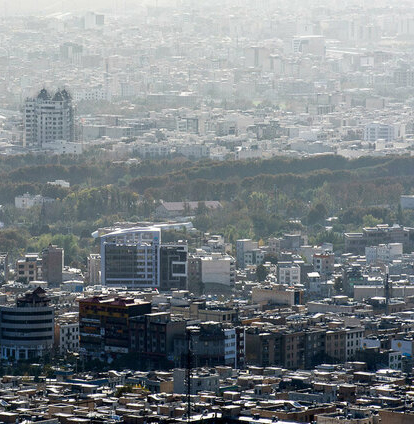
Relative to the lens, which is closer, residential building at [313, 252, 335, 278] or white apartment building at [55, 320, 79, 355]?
white apartment building at [55, 320, 79, 355]

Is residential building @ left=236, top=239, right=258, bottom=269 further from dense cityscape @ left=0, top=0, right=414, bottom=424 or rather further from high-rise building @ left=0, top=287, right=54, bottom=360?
high-rise building @ left=0, top=287, right=54, bottom=360

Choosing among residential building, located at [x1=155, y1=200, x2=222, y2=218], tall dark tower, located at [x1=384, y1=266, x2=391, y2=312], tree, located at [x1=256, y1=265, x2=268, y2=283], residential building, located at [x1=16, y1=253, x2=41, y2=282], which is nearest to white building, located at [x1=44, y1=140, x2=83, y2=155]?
residential building, located at [x1=155, y1=200, x2=222, y2=218]

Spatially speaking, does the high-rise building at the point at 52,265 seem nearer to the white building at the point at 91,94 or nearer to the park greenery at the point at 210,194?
the park greenery at the point at 210,194

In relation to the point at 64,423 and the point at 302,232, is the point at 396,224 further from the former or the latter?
the point at 64,423

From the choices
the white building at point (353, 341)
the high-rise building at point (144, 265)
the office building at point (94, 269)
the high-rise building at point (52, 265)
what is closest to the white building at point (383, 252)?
the high-rise building at point (144, 265)

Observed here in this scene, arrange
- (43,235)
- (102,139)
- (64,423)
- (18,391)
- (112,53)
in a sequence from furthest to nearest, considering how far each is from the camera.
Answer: (112,53), (102,139), (43,235), (18,391), (64,423)

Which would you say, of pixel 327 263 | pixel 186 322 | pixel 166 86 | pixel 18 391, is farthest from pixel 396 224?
pixel 166 86

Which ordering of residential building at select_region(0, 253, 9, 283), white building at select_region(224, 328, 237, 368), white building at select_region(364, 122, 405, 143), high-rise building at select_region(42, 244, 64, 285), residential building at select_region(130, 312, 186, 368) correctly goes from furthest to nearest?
white building at select_region(364, 122, 405, 143) < residential building at select_region(0, 253, 9, 283) < high-rise building at select_region(42, 244, 64, 285) < residential building at select_region(130, 312, 186, 368) < white building at select_region(224, 328, 237, 368)
